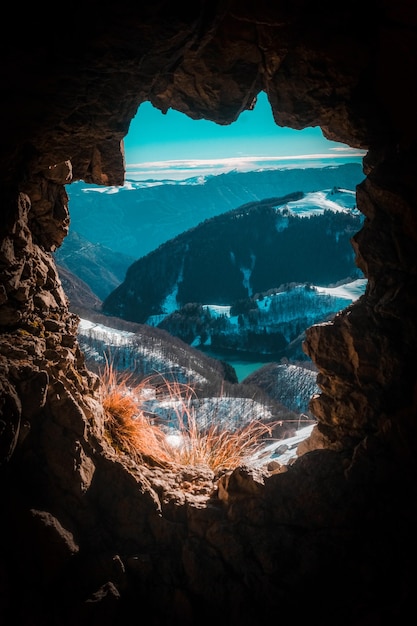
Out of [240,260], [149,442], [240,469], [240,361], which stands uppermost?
[240,260]

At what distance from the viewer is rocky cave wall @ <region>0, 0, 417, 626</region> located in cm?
327

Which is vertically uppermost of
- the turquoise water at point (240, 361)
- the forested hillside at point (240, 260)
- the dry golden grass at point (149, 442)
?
the forested hillside at point (240, 260)

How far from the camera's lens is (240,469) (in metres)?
4.23

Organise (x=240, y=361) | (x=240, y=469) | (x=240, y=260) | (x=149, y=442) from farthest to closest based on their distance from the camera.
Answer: (x=240, y=260) < (x=240, y=361) < (x=149, y=442) < (x=240, y=469)

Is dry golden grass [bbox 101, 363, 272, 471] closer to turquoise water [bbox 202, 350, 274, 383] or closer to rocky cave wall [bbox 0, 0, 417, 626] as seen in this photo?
rocky cave wall [bbox 0, 0, 417, 626]

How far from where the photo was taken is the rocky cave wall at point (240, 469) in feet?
10.7

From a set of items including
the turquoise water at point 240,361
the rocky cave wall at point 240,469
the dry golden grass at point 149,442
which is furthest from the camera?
the turquoise water at point 240,361

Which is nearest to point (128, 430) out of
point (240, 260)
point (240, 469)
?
point (240, 469)

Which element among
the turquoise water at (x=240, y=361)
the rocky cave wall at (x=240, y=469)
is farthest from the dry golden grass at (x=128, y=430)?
the turquoise water at (x=240, y=361)

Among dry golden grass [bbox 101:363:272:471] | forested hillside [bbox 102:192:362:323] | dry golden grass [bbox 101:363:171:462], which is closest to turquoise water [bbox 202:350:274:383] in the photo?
forested hillside [bbox 102:192:362:323]

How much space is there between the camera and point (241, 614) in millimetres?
3453

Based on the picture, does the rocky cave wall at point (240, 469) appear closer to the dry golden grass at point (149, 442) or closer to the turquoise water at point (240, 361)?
the dry golden grass at point (149, 442)

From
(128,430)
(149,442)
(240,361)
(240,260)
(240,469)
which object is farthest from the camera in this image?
(240,260)

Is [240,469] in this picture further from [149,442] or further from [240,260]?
[240,260]
